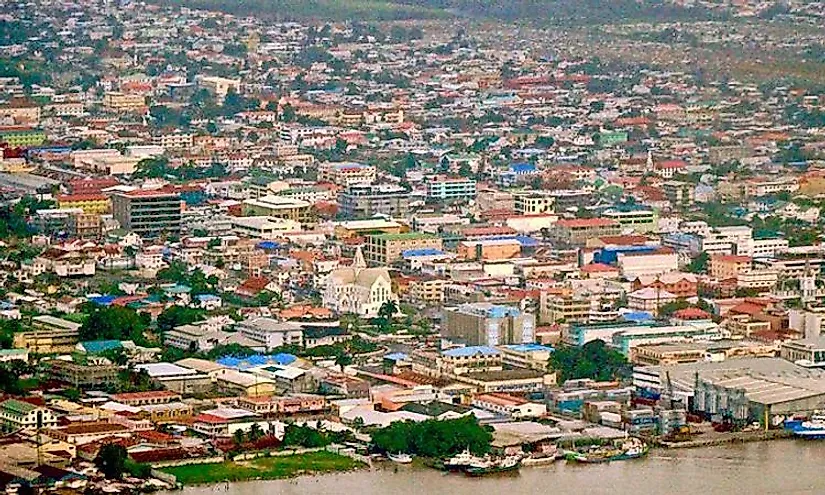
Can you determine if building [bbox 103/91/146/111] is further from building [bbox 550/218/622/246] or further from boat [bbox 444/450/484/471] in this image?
boat [bbox 444/450/484/471]

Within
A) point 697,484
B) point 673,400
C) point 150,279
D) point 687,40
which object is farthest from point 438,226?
point 687,40

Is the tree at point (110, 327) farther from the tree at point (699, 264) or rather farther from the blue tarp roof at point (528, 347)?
the tree at point (699, 264)

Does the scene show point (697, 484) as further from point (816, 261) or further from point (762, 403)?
point (816, 261)

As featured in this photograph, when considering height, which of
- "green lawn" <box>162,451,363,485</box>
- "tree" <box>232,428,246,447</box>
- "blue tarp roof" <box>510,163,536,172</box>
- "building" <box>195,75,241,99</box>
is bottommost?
"building" <box>195,75,241,99</box>

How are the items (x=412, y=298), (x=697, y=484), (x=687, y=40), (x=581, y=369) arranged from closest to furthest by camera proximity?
(x=697, y=484) → (x=581, y=369) → (x=412, y=298) → (x=687, y=40)

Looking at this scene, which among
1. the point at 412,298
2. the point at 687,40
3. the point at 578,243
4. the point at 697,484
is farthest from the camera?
the point at 687,40

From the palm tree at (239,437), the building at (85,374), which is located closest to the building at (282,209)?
the building at (85,374)

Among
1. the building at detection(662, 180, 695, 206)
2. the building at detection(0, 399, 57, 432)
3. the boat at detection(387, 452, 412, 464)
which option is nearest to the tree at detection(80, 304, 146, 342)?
the building at detection(0, 399, 57, 432)
